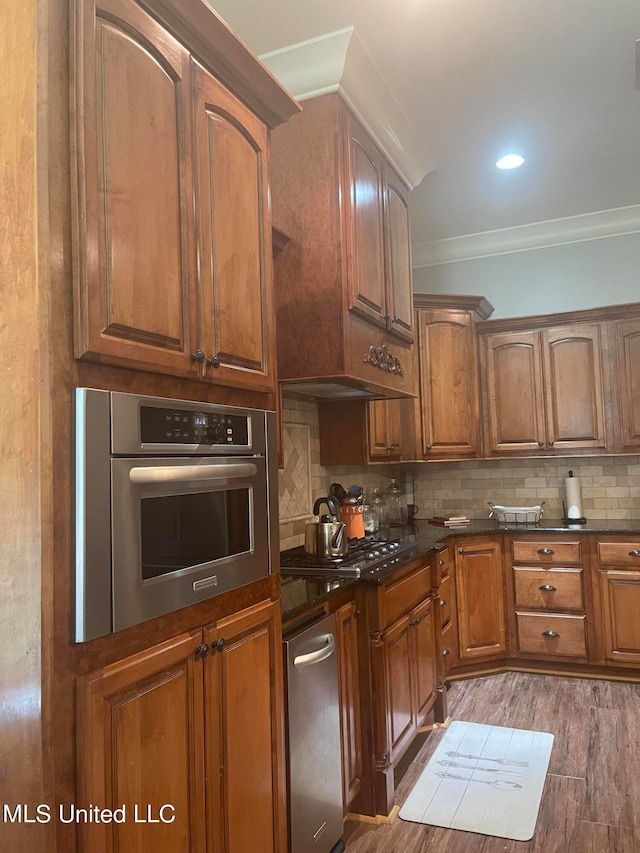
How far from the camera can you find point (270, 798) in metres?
1.69

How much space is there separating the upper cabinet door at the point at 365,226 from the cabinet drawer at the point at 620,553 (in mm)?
2115

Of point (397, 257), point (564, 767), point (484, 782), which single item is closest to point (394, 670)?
point (484, 782)

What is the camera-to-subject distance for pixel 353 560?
2.82m

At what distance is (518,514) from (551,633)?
797mm

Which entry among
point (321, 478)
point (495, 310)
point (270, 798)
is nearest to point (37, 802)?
point (270, 798)

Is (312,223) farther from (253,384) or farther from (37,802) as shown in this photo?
(37,802)

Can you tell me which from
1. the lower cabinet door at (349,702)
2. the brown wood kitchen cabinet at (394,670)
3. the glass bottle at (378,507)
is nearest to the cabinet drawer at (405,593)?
the brown wood kitchen cabinet at (394,670)

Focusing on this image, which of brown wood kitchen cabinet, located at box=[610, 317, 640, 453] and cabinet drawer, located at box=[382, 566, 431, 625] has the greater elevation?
brown wood kitchen cabinet, located at box=[610, 317, 640, 453]

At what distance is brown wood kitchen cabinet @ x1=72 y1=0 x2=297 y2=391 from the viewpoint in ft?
3.86

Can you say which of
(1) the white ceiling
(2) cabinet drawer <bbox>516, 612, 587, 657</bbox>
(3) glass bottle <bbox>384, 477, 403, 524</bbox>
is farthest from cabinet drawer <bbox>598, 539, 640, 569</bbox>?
(1) the white ceiling

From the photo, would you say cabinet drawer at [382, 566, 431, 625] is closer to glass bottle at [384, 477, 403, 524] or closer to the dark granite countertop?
the dark granite countertop

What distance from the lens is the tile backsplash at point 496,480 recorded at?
3551 mm

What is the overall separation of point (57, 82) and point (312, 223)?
5.21 ft

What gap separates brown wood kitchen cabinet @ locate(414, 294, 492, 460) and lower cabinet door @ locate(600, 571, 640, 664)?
1208 millimetres
